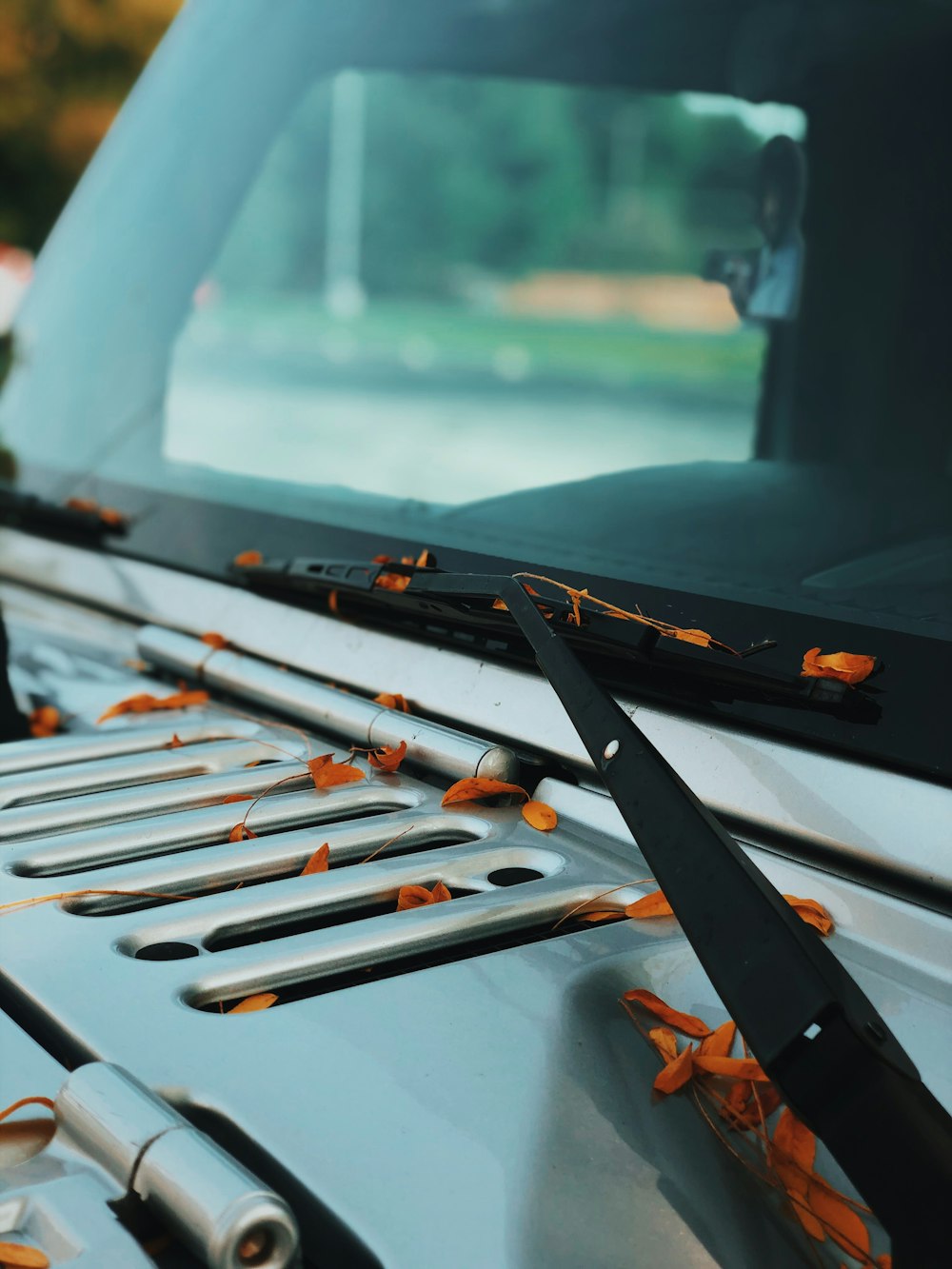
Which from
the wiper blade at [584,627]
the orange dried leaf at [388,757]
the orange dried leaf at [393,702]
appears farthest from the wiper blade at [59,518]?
the orange dried leaf at [388,757]

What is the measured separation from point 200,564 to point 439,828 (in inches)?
30.1

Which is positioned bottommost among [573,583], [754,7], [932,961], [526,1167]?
[526,1167]

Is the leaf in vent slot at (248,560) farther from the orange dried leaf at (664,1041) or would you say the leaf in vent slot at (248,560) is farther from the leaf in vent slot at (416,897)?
the orange dried leaf at (664,1041)

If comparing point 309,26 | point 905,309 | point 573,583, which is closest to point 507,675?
point 573,583

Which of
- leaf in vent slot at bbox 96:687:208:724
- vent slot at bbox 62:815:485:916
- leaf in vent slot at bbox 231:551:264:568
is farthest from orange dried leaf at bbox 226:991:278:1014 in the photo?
leaf in vent slot at bbox 231:551:264:568

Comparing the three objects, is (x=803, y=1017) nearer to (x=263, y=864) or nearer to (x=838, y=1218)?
(x=838, y=1218)

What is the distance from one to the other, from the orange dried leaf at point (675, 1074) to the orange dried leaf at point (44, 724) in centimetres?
100

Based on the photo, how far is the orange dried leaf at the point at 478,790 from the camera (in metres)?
1.29

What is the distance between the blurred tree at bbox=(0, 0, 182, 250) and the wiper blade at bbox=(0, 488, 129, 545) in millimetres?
17609

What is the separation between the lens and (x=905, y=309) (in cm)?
182

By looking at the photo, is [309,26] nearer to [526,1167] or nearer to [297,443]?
A: [297,443]

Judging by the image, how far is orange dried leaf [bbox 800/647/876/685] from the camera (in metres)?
1.13

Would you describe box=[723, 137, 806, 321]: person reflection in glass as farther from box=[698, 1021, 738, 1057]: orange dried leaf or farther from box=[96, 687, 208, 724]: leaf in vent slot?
box=[698, 1021, 738, 1057]: orange dried leaf

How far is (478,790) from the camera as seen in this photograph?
1.29 m
